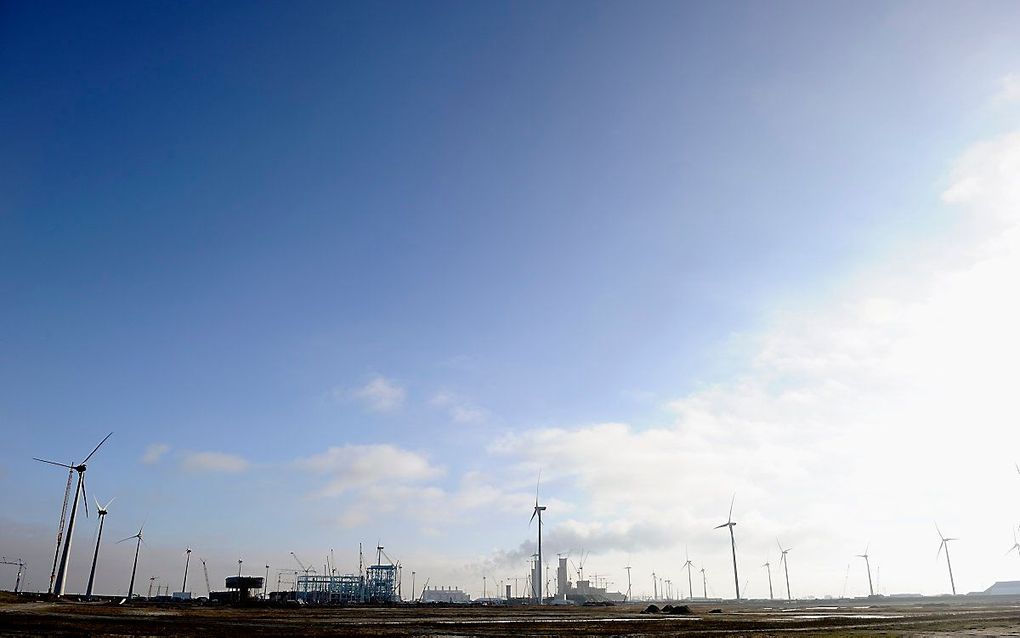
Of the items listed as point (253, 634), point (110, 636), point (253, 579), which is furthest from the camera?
point (253, 579)

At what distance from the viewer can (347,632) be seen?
62625 millimetres

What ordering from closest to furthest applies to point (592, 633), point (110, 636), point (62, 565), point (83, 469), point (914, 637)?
point (110, 636)
point (914, 637)
point (592, 633)
point (62, 565)
point (83, 469)

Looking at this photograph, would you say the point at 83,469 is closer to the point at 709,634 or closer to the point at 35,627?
the point at 35,627

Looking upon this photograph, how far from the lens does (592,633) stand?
210 ft

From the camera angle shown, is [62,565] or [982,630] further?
[62,565]

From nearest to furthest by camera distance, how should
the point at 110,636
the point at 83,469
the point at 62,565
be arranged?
1. the point at 110,636
2. the point at 62,565
3. the point at 83,469

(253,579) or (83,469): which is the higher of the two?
(83,469)

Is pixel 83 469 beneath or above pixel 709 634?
above

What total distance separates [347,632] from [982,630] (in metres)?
58.9

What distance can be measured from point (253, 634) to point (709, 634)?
4133cm

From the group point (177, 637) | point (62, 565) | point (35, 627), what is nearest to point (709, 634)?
point (177, 637)

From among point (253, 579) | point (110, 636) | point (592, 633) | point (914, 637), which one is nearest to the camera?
point (110, 636)

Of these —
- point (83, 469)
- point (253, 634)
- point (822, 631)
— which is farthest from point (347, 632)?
point (83, 469)

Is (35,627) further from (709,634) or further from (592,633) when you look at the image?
(709,634)
